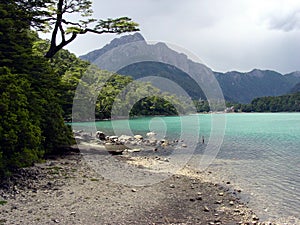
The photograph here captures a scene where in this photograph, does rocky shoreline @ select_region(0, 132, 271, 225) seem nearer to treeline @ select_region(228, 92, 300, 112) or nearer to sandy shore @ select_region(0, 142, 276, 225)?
sandy shore @ select_region(0, 142, 276, 225)

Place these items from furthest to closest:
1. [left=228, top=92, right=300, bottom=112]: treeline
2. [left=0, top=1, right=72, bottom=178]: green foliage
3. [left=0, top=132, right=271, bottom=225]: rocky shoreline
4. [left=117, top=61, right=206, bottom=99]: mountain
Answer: [left=228, top=92, right=300, bottom=112]: treeline
[left=117, top=61, right=206, bottom=99]: mountain
[left=0, top=1, right=72, bottom=178]: green foliage
[left=0, top=132, right=271, bottom=225]: rocky shoreline

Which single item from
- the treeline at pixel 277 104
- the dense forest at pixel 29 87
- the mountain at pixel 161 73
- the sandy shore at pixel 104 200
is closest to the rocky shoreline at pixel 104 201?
the sandy shore at pixel 104 200

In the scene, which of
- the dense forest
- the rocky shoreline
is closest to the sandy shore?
the rocky shoreline

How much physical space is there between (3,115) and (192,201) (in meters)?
7.42

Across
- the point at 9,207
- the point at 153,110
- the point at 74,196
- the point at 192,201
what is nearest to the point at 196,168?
the point at 192,201

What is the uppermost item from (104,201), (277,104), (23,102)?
(277,104)

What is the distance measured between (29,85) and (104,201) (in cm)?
578

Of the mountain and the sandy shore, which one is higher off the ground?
the mountain

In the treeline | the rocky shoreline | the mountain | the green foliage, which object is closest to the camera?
the rocky shoreline

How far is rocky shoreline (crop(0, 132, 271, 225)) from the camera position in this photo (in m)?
8.73

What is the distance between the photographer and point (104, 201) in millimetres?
10266

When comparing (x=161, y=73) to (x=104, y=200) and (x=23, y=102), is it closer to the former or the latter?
(x=23, y=102)

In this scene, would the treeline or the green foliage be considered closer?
the green foliage

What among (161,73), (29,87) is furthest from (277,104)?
(29,87)
